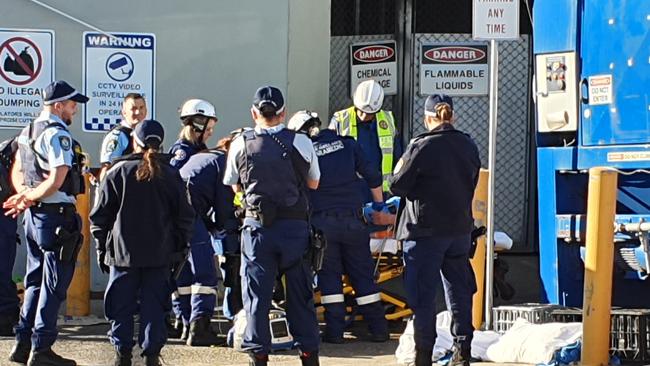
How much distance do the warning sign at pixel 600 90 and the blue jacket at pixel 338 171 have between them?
178 centimetres

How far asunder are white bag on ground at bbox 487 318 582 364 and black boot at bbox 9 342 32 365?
10.5 ft

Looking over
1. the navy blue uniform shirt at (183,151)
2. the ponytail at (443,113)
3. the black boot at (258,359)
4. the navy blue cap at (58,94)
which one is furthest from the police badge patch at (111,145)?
the ponytail at (443,113)

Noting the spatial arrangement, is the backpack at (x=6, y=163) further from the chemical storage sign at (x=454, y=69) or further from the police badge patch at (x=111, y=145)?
the chemical storage sign at (x=454, y=69)

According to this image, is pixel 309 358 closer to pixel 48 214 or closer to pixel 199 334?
pixel 199 334

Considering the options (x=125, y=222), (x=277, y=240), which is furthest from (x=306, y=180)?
(x=125, y=222)

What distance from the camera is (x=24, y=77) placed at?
11438mm

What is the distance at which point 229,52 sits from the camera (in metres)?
11.5

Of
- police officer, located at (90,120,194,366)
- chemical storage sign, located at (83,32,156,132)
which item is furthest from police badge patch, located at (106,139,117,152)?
chemical storage sign, located at (83,32,156,132)

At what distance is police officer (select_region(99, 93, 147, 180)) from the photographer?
31.1 ft

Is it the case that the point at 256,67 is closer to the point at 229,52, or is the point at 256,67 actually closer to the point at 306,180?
the point at 229,52

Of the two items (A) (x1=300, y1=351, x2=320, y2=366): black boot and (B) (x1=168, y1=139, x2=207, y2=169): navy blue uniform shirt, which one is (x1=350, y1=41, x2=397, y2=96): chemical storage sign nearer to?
(B) (x1=168, y1=139, x2=207, y2=169): navy blue uniform shirt

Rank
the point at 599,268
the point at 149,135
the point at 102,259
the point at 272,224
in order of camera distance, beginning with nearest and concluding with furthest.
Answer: the point at 272,224, the point at 149,135, the point at 102,259, the point at 599,268

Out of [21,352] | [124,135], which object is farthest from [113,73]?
[21,352]

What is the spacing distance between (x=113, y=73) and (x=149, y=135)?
12.0ft
